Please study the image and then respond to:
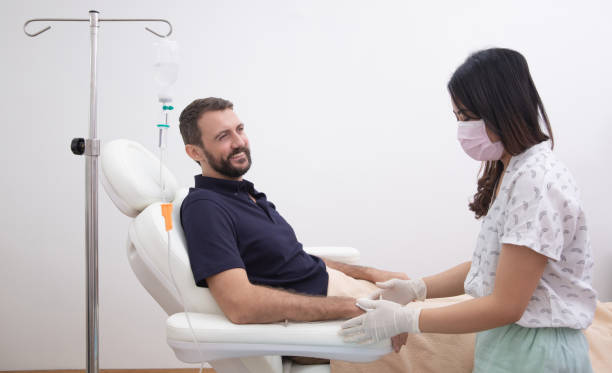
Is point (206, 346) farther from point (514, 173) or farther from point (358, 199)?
point (358, 199)

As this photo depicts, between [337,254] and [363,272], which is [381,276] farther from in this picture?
[337,254]

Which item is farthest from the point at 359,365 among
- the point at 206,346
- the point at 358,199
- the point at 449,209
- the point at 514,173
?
the point at 449,209

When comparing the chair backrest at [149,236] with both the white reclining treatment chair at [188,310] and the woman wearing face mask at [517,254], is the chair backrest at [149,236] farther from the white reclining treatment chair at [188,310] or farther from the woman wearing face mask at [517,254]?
the woman wearing face mask at [517,254]

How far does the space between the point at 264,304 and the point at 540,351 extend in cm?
59

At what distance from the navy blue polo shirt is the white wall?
89 centimetres

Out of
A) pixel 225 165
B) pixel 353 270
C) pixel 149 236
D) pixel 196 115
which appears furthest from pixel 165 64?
pixel 353 270

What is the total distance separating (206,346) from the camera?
102 centimetres

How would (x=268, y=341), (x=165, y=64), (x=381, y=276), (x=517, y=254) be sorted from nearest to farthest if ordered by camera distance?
(x=517, y=254) → (x=268, y=341) → (x=165, y=64) → (x=381, y=276)

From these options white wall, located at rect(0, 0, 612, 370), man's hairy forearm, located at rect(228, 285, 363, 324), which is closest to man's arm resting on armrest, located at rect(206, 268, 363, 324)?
man's hairy forearm, located at rect(228, 285, 363, 324)

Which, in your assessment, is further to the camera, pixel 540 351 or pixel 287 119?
pixel 287 119

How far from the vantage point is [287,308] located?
3.53 feet

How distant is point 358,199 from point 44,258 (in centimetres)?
157

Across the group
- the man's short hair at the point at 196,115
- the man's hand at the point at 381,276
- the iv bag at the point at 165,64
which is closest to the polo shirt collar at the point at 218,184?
the man's short hair at the point at 196,115

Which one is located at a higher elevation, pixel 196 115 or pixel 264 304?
pixel 196 115
